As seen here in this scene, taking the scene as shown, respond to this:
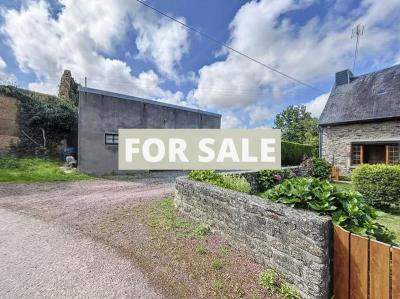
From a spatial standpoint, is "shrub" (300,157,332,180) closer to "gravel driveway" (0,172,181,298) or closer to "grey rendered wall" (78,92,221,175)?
"gravel driveway" (0,172,181,298)

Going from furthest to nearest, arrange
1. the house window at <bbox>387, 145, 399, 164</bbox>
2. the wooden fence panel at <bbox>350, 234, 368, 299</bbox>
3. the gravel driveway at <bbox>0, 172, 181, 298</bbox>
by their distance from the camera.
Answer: the house window at <bbox>387, 145, 399, 164</bbox>
the gravel driveway at <bbox>0, 172, 181, 298</bbox>
the wooden fence panel at <bbox>350, 234, 368, 299</bbox>

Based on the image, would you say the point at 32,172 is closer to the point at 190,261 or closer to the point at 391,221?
the point at 190,261

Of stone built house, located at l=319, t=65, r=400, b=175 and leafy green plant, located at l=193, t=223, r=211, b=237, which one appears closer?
leafy green plant, located at l=193, t=223, r=211, b=237

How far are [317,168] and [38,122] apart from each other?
57.5 feet

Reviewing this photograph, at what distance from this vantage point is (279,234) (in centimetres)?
312

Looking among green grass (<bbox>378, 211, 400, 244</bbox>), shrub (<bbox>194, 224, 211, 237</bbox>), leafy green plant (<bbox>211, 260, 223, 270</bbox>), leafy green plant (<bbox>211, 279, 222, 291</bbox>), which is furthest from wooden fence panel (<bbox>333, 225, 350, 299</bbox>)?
green grass (<bbox>378, 211, 400, 244</bbox>)

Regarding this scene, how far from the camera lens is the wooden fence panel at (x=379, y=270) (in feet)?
7.54

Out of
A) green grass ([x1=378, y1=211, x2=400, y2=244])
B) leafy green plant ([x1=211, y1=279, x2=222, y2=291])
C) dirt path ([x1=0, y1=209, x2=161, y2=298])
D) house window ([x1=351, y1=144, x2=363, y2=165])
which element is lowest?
leafy green plant ([x1=211, y1=279, x2=222, y2=291])

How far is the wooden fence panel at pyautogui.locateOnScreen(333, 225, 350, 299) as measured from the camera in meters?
2.57

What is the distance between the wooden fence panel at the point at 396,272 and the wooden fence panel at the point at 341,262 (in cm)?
40

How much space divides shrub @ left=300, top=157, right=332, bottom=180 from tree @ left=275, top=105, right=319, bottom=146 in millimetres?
24297

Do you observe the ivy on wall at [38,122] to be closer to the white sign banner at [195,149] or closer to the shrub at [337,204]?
the white sign banner at [195,149]

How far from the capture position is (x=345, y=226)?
276cm

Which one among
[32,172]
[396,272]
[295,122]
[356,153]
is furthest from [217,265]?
[295,122]
